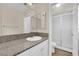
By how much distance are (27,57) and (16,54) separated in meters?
0.17

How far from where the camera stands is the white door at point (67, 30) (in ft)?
4.23

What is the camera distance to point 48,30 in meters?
1.33

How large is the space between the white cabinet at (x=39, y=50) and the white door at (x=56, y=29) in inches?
5.6

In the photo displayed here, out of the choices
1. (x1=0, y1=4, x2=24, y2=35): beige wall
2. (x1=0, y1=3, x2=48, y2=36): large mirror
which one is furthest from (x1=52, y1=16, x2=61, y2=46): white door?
(x1=0, y1=4, x2=24, y2=35): beige wall

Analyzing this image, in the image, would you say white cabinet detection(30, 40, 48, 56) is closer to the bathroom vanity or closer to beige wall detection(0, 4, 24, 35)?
A: the bathroom vanity

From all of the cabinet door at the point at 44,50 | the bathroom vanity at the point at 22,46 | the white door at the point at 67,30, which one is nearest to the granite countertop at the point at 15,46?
the bathroom vanity at the point at 22,46

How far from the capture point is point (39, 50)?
1.33 meters

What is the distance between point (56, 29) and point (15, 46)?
59cm

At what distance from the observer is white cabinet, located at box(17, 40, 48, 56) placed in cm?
126

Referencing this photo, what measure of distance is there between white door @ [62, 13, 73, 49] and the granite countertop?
27 centimetres

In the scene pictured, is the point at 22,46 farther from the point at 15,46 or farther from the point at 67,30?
the point at 67,30

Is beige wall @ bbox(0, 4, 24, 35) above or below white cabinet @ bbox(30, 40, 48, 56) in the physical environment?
above

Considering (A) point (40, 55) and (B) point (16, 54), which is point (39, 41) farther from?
(B) point (16, 54)

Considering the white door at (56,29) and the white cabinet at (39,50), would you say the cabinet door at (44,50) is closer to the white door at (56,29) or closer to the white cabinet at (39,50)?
the white cabinet at (39,50)
